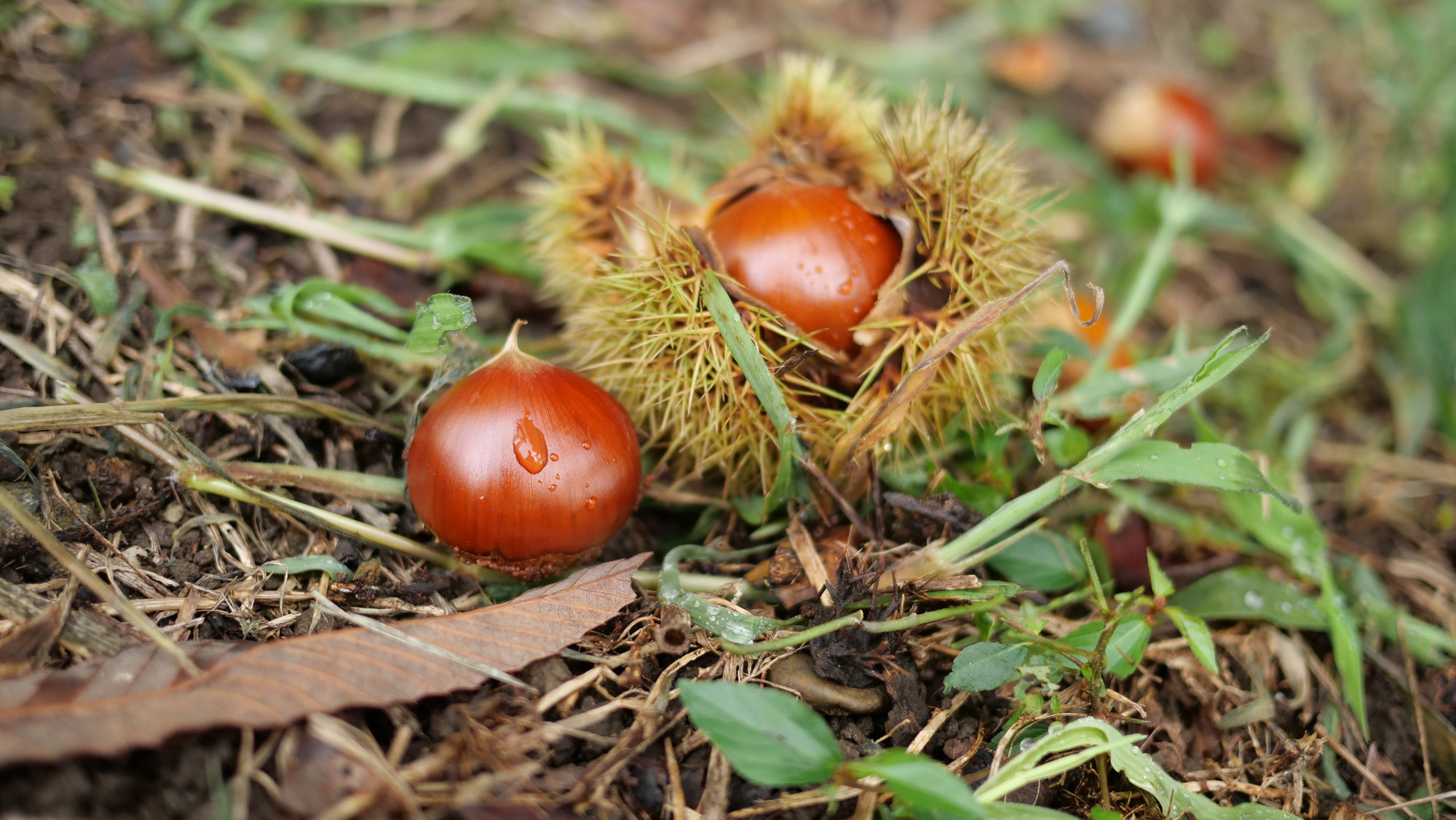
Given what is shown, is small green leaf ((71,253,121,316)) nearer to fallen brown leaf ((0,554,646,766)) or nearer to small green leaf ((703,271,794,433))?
fallen brown leaf ((0,554,646,766))

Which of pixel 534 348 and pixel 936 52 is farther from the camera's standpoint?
pixel 936 52

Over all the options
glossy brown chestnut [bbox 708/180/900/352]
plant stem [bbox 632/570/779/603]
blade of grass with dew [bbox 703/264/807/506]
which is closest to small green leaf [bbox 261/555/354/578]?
plant stem [bbox 632/570/779/603]

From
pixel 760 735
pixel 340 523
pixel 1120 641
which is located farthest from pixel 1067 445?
Answer: pixel 340 523

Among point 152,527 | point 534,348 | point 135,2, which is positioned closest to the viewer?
point 152,527

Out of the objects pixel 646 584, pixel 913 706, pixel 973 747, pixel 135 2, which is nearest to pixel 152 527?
pixel 646 584

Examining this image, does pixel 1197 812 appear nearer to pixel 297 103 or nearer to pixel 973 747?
pixel 973 747

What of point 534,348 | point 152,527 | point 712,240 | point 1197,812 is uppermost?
point 712,240
